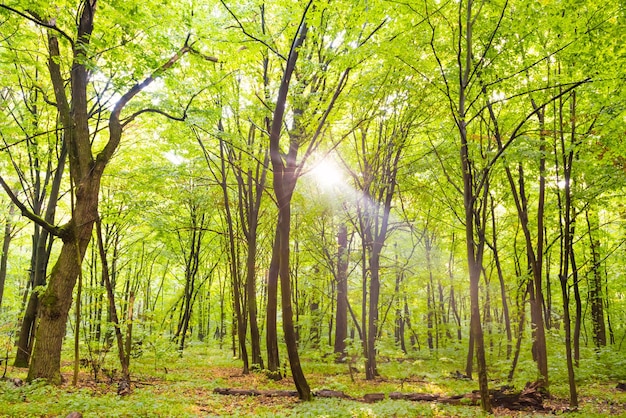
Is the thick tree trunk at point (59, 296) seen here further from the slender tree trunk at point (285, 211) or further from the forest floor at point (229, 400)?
the slender tree trunk at point (285, 211)

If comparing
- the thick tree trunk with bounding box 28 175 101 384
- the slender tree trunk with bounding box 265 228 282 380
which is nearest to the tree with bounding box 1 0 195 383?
the thick tree trunk with bounding box 28 175 101 384

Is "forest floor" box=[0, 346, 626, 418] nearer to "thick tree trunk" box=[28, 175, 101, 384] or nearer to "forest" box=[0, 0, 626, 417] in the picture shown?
"forest" box=[0, 0, 626, 417]

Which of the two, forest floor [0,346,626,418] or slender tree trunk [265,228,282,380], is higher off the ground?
slender tree trunk [265,228,282,380]

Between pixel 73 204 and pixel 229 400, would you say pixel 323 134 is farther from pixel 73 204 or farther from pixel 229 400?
pixel 229 400

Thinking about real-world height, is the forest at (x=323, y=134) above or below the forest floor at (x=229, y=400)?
above

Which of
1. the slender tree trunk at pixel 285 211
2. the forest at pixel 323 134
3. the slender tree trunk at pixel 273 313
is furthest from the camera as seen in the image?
the slender tree trunk at pixel 273 313

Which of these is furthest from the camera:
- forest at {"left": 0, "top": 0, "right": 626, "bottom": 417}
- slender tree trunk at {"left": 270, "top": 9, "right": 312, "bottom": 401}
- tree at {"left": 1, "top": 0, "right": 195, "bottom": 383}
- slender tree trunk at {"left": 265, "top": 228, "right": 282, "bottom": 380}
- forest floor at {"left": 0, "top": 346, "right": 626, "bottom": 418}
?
slender tree trunk at {"left": 265, "top": 228, "right": 282, "bottom": 380}

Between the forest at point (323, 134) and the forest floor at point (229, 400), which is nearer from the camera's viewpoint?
the forest floor at point (229, 400)

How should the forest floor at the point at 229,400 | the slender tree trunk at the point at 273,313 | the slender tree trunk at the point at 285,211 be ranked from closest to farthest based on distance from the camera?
the forest floor at the point at 229,400 < the slender tree trunk at the point at 285,211 < the slender tree trunk at the point at 273,313

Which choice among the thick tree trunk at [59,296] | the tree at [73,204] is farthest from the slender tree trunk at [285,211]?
the thick tree trunk at [59,296]

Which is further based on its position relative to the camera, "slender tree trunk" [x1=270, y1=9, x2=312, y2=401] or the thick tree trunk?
the thick tree trunk

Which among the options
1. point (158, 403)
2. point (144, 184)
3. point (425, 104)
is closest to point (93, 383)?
point (158, 403)

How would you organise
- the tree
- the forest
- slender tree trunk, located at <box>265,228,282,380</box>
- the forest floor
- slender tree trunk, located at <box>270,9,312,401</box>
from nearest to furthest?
the forest floor, the forest, slender tree trunk, located at <box>270,9,312,401</box>, the tree, slender tree trunk, located at <box>265,228,282,380</box>

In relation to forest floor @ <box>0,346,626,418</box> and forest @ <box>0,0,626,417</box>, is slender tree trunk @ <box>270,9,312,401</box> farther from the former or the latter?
forest floor @ <box>0,346,626,418</box>
